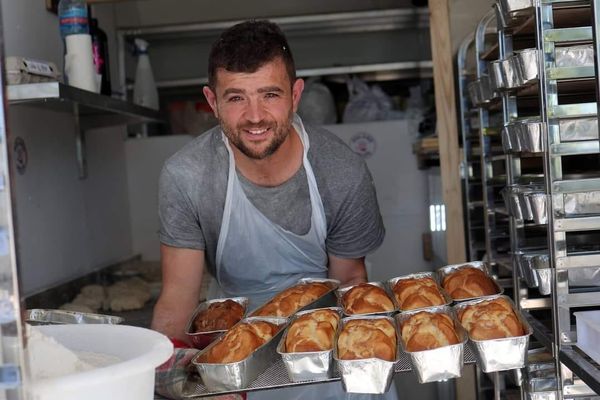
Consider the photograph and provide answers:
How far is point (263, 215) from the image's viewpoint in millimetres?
2061

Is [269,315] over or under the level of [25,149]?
under

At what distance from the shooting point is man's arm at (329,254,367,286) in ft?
7.09

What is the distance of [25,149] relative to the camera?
268 cm

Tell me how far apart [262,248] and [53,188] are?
122 cm

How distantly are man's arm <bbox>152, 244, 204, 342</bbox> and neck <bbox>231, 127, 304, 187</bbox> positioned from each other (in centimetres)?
26

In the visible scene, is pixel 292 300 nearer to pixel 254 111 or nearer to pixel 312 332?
pixel 312 332

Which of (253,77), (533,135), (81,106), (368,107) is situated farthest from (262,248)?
(368,107)

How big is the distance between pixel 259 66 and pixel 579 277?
871 millimetres

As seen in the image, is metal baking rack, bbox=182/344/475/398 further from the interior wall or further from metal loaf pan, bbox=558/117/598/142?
the interior wall

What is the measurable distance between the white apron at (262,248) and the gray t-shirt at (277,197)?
0.06 ft

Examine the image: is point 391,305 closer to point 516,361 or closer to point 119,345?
point 516,361

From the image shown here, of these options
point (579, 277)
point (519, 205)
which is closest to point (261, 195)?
point (519, 205)

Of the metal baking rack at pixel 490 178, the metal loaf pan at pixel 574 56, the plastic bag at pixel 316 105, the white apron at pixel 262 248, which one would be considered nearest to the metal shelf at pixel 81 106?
the white apron at pixel 262 248

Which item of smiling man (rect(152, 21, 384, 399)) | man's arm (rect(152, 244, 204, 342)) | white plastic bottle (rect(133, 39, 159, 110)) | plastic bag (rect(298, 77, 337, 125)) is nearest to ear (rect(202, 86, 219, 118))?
smiling man (rect(152, 21, 384, 399))
